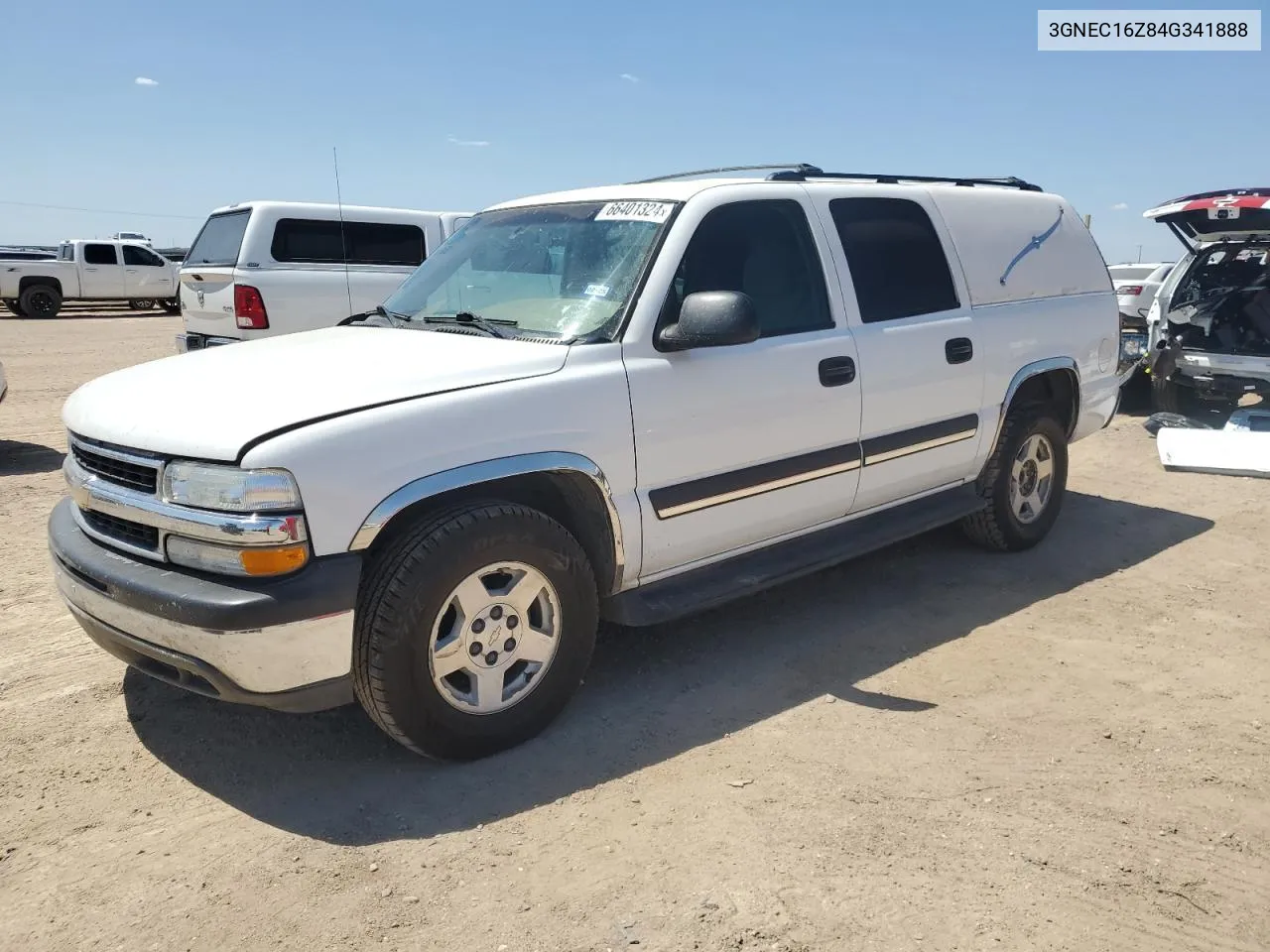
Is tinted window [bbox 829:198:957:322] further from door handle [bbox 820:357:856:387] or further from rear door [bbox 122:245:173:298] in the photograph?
rear door [bbox 122:245:173:298]

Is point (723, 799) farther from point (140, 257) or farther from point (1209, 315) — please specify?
point (140, 257)

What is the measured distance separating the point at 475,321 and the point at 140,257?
24.0m

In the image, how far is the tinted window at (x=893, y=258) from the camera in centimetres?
430

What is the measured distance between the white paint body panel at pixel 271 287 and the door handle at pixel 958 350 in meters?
5.84

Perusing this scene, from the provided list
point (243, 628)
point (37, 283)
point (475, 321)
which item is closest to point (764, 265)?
point (475, 321)

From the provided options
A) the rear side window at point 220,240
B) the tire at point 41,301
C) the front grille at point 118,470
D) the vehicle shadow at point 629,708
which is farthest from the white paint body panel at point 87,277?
the front grille at point 118,470

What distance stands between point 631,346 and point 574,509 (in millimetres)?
615

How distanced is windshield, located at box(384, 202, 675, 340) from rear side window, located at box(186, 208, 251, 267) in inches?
247

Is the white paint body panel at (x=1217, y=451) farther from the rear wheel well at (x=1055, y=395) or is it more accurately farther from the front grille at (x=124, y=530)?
the front grille at (x=124, y=530)

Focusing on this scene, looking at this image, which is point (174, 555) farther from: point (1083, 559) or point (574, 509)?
point (1083, 559)

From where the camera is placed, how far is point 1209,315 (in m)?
8.81

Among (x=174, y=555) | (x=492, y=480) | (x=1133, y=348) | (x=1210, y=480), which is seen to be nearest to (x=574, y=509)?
(x=492, y=480)

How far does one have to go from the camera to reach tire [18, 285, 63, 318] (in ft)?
74.5

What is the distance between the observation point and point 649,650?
4.19 m
